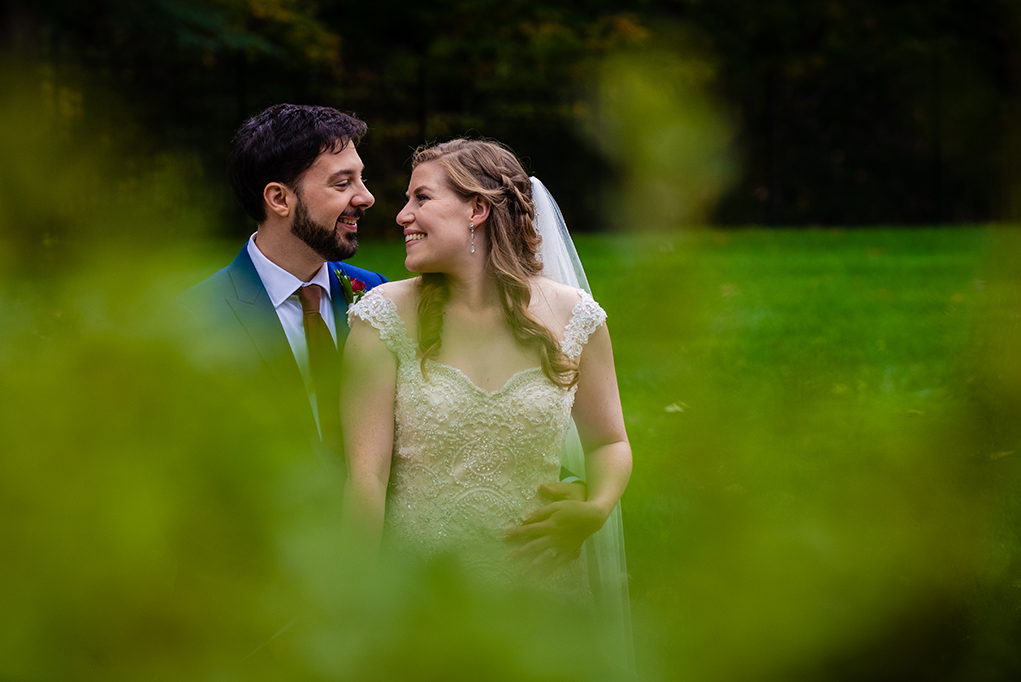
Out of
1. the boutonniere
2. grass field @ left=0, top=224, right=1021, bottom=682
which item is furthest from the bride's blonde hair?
grass field @ left=0, top=224, right=1021, bottom=682

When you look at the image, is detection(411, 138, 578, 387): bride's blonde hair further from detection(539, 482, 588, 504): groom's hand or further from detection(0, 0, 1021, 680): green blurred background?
detection(0, 0, 1021, 680): green blurred background

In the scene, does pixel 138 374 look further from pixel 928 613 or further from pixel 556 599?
pixel 928 613

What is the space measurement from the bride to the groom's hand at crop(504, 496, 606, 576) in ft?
1.76

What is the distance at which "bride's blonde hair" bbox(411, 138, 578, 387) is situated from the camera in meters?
2.67

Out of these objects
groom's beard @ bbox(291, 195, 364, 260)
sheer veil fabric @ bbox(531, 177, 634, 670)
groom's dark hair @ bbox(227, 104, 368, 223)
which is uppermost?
groom's dark hair @ bbox(227, 104, 368, 223)

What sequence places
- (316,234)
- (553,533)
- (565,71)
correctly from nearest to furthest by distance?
(553,533), (316,234), (565,71)

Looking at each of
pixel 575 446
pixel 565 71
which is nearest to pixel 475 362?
pixel 575 446

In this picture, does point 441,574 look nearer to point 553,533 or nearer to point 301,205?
point 553,533

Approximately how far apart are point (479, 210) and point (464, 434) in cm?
63

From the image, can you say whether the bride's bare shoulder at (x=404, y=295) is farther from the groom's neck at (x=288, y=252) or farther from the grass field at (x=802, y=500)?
the grass field at (x=802, y=500)

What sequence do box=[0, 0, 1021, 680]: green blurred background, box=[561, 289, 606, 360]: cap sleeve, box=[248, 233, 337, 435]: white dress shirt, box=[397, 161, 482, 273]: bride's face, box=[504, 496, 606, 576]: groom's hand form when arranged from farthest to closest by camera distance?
1. box=[248, 233, 337, 435]: white dress shirt
2. box=[561, 289, 606, 360]: cap sleeve
3. box=[397, 161, 482, 273]: bride's face
4. box=[504, 496, 606, 576]: groom's hand
5. box=[0, 0, 1021, 680]: green blurred background

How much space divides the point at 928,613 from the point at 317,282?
2.79 metres

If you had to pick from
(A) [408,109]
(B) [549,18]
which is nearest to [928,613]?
(A) [408,109]

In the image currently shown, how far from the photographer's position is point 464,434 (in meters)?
2.71
